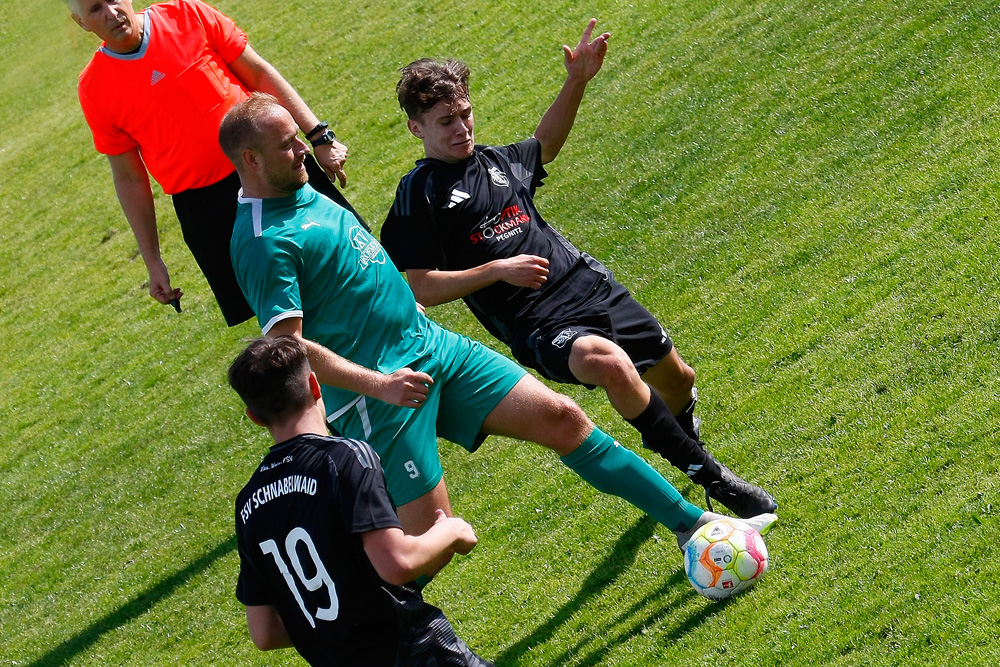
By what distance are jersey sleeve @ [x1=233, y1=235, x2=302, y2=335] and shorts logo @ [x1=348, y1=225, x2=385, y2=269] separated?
31cm

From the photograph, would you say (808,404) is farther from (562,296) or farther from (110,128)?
(110,128)

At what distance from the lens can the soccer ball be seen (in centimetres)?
436

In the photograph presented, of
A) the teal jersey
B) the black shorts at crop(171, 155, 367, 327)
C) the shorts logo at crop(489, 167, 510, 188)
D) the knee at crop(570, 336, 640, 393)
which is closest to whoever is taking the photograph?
the teal jersey

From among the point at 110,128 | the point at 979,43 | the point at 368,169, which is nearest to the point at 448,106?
the point at 110,128

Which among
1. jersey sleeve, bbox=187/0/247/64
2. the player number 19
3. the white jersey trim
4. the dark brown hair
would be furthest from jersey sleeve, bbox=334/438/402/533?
jersey sleeve, bbox=187/0/247/64

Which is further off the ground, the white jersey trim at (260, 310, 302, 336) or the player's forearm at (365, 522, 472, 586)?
the white jersey trim at (260, 310, 302, 336)

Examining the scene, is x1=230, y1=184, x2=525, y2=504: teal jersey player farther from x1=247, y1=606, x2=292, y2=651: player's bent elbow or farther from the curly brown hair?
x1=247, y1=606, x2=292, y2=651: player's bent elbow

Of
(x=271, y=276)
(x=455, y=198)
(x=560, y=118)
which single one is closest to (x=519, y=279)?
(x=455, y=198)

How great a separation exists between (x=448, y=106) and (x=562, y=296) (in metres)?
1.04

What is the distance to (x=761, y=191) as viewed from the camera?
8.26 meters

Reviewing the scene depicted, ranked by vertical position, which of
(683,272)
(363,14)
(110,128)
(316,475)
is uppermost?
(110,128)

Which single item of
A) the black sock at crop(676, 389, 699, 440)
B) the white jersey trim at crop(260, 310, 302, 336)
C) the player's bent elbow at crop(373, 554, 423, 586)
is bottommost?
the black sock at crop(676, 389, 699, 440)

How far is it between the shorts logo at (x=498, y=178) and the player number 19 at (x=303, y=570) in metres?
2.57

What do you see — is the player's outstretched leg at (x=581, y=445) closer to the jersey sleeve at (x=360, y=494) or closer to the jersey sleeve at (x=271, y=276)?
the jersey sleeve at (x=271, y=276)
